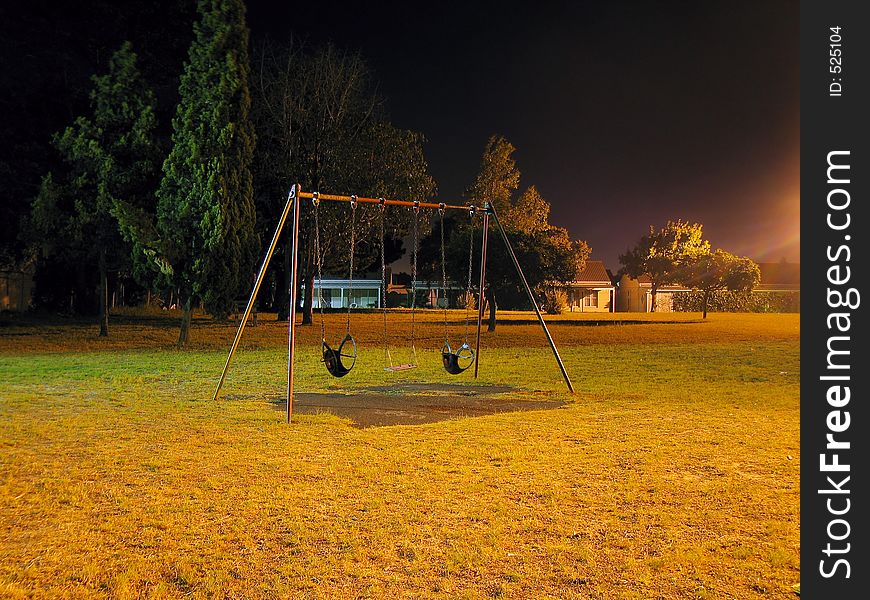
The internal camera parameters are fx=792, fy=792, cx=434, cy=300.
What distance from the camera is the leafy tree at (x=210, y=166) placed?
22812 millimetres

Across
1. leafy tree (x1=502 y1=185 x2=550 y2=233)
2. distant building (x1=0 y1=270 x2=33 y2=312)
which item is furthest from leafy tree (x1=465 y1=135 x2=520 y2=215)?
distant building (x1=0 y1=270 x2=33 y2=312)

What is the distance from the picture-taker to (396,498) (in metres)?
6.37

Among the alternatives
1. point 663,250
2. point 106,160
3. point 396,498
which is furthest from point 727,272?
point 396,498

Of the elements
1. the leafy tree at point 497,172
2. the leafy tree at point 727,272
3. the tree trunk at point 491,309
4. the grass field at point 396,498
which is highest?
the leafy tree at point 497,172

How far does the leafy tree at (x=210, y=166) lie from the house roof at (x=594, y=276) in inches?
1834

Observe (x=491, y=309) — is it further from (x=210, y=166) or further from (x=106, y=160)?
(x=106, y=160)

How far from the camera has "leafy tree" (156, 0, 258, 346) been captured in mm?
22812

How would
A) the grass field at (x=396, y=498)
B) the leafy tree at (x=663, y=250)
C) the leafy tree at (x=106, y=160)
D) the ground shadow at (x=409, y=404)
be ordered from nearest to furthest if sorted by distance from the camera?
1. the grass field at (x=396, y=498)
2. the ground shadow at (x=409, y=404)
3. the leafy tree at (x=106, y=160)
4. the leafy tree at (x=663, y=250)

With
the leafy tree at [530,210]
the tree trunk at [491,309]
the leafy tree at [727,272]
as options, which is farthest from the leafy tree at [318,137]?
the leafy tree at [727,272]

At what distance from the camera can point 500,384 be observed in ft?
48.5

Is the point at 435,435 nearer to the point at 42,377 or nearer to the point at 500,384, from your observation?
the point at 500,384

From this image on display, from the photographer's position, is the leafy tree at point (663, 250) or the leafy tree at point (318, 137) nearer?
the leafy tree at point (318, 137)

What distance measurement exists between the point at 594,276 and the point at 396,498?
214 ft

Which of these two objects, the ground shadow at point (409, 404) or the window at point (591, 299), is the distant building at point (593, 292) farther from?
the ground shadow at point (409, 404)
